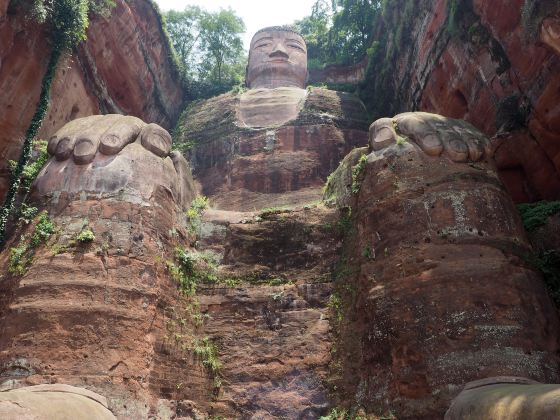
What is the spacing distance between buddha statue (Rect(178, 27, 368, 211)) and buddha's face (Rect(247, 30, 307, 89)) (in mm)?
2591

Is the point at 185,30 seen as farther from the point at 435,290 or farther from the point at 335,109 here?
the point at 435,290

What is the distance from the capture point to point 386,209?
9078 mm

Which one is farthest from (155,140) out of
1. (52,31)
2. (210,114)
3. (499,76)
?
(210,114)

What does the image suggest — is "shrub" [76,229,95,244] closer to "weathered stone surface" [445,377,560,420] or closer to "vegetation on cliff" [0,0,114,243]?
"vegetation on cliff" [0,0,114,243]

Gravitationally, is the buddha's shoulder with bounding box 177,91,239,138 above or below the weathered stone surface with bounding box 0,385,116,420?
above

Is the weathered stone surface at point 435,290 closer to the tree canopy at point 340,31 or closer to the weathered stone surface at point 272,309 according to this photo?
the weathered stone surface at point 272,309

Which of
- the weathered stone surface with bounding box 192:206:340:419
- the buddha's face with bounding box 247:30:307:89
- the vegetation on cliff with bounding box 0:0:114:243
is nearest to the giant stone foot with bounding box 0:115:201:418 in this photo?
the weathered stone surface with bounding box 192:206:340:419

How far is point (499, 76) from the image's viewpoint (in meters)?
12.9

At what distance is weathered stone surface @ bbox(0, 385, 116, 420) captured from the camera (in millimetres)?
4820

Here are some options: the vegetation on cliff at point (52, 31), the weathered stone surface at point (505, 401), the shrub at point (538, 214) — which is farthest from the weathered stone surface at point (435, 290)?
the vegetation on cliff at point (52, 31)

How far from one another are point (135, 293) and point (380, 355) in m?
3.75

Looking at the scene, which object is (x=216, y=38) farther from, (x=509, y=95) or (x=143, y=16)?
(x=509, y=95)

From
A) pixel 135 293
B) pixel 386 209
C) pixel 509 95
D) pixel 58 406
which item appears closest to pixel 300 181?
pixel 509 95

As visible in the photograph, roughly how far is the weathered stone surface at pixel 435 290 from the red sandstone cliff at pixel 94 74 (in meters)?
7.70
